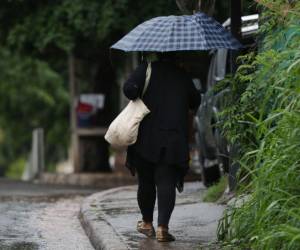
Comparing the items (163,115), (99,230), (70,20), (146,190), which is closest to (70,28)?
(70,20)

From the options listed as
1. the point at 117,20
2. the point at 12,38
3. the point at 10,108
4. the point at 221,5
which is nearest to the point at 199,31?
the point at 221,5

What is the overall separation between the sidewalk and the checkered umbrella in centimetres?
164

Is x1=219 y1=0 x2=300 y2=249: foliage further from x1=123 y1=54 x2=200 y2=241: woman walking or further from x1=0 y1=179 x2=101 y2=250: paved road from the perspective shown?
x1=0 y1=179 x2=101 y2=250: paved road

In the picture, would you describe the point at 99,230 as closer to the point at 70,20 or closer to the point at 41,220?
the point at 41,220

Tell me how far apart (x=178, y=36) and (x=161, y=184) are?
4.13 feet

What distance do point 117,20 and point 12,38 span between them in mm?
2734

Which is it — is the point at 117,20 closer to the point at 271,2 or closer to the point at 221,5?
the point at 221,5

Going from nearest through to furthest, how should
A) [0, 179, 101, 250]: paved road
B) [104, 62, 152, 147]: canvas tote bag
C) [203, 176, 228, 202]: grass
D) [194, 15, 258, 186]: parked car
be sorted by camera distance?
[104, 62, 152, 147]: canvas tote bag → [0, 179, 101, 250]: paved road → [203, 176, 228, 202]: grass → [194, 15, 258, 186]: parked car

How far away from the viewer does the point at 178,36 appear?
7727 mm

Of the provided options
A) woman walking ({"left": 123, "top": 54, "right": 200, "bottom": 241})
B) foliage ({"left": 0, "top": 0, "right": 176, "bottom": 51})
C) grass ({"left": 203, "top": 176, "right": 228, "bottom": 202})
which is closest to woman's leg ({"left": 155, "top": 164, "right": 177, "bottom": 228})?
woman walking ({"left": 123, "top": 54, "right": 200, "bottom": 241})

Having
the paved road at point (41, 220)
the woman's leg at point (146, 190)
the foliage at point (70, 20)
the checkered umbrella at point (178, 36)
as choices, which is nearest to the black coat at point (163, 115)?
the woman's leg at point (146, 190)

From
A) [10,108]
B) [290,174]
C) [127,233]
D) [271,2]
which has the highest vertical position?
[271,2]

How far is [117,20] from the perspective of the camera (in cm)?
1773

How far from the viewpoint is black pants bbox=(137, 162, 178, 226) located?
7691mm
